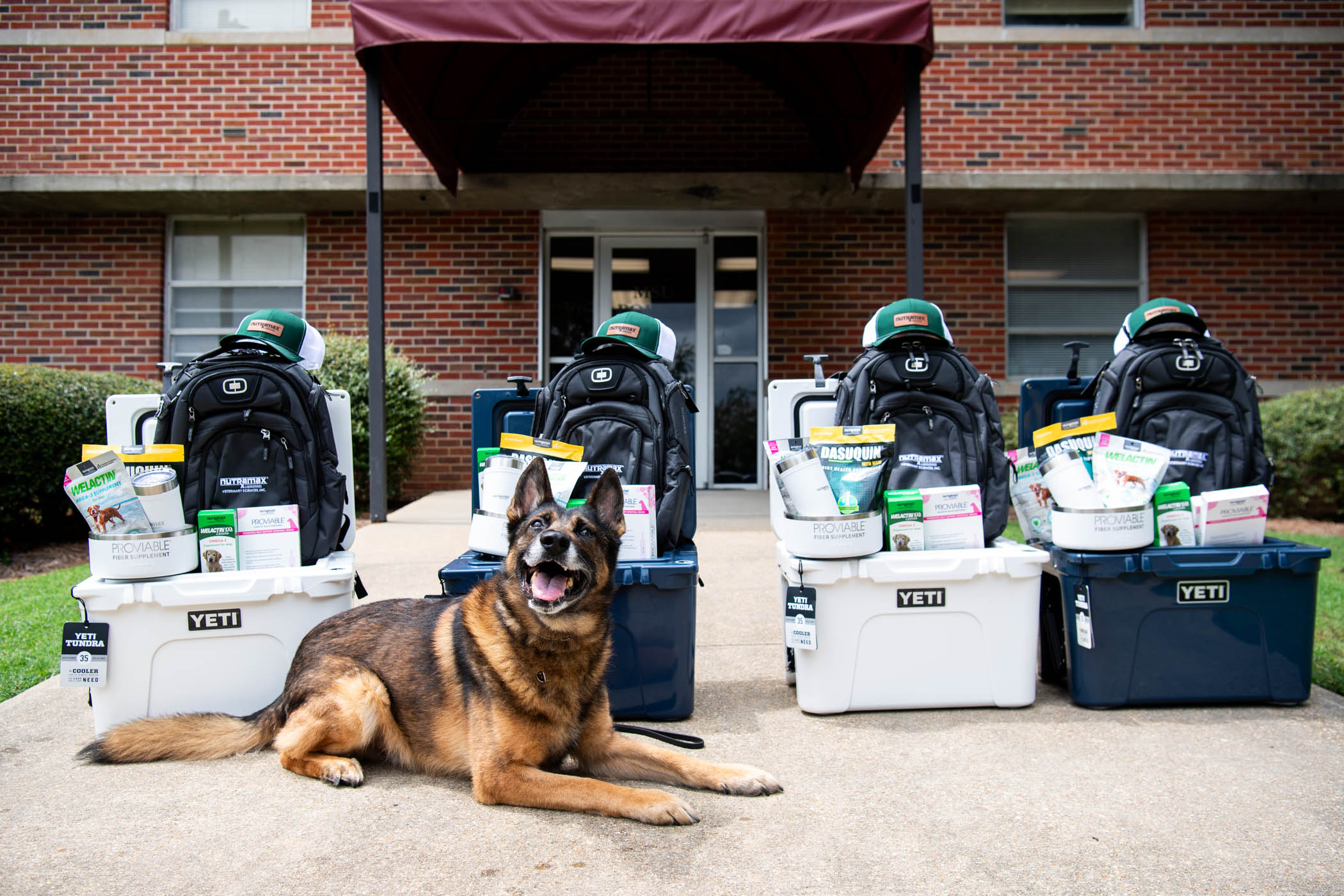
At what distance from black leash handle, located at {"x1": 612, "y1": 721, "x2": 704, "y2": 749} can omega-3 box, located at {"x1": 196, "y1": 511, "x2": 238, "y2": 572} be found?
1576 millimetres

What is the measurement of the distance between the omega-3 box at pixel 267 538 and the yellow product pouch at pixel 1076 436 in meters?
3.02

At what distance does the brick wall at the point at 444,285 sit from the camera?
9.25 meters

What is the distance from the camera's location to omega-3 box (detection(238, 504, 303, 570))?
124 inches

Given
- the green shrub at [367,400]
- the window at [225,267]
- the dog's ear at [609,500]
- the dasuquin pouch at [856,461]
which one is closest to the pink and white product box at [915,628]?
the dasuquin pouch at [856,461]

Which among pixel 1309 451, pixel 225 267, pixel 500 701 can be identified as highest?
pixel 225 267

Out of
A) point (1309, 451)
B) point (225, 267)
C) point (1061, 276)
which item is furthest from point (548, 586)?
point (1061, 276)

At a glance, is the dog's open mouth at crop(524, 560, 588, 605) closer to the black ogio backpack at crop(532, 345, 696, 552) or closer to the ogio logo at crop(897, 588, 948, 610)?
the black ogio backpack at crop(532, 345, 696, 552)

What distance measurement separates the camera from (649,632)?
10.4 feet

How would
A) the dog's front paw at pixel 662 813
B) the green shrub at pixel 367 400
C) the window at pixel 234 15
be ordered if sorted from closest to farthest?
the dog's front paw at pixel 662 813 < the green shrub at pixel 367 400 < the window at pixel 234 15

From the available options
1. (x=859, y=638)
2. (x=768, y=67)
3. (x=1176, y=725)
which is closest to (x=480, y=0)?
(x=768, y=67)

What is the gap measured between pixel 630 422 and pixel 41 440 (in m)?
5.25

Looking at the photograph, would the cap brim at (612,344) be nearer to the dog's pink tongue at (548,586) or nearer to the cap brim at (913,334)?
the cap brim at (913,334)

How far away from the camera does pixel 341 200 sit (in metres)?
9.09

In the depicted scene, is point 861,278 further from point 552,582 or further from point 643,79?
point 552,582
